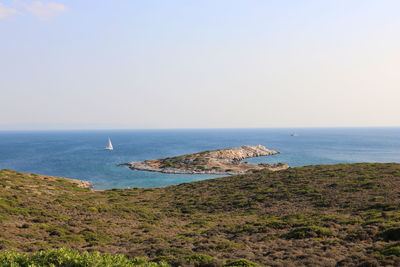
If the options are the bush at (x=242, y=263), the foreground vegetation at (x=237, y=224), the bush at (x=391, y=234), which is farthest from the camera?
the bush at (x=391, y=234)

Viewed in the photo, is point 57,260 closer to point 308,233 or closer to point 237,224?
point 308,233

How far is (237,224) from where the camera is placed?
26500mm

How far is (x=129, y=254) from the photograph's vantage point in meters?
16.2

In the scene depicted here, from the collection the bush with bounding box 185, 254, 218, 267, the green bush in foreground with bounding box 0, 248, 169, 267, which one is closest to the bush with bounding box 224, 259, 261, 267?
the bush with bounding box 185, 254, 218, 267

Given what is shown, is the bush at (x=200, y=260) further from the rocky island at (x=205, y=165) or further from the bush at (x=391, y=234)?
the rocky island at (x=205, y=165)

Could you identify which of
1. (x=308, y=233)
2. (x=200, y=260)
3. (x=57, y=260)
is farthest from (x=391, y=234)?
(x=57, y=260)

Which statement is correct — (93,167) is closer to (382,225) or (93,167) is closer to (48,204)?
(48,204)

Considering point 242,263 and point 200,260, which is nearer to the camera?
point 242,263

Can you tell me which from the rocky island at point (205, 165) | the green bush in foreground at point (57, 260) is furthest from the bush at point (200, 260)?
the rocky island at point (205, 165)

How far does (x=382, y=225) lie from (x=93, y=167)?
336ft

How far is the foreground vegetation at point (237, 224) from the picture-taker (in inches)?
623

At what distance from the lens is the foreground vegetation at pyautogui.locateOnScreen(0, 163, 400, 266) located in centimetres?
1582

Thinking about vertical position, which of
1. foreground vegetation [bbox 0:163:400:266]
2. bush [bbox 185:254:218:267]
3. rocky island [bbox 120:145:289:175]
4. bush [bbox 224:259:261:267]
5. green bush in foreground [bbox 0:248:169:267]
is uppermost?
green bush in foreground [bbox 0:248:169:267]

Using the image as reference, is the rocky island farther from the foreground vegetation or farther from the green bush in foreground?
the green bush in foreground
